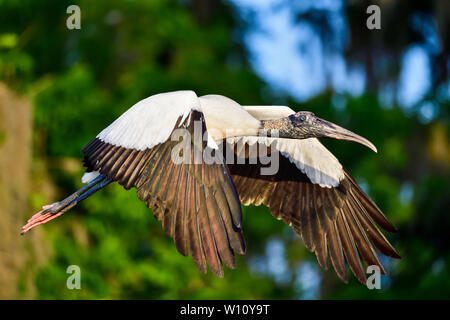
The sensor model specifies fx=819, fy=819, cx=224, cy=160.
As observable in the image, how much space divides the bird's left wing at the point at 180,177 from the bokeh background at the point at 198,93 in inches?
214

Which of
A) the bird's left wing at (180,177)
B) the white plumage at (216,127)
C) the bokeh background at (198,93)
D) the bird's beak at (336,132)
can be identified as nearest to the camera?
the bird's left wing at (180,177)

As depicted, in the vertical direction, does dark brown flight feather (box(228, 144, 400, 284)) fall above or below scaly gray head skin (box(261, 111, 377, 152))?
below

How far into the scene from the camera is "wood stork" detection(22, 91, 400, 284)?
13.2 ft

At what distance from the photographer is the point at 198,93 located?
43.7 ft

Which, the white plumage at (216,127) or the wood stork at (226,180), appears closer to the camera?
the wood stork at (226,180)

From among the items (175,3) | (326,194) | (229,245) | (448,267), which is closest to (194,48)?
(175,3)

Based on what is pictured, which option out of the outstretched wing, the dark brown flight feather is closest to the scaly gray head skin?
the outstretched wing

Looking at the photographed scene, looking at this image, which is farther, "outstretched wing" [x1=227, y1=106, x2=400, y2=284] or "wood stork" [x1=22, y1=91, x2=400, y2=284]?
"outstretched wing" [x1=227, y1=106, x2=400, y2=284]

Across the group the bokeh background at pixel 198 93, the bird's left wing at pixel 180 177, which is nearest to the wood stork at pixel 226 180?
the bird's left wing at pixel 180 177

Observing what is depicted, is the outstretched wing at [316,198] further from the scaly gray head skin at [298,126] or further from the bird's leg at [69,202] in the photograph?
the bird's leg at [69,202]

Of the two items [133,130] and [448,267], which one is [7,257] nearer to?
[133,130]

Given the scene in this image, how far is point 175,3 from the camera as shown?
53.9ft

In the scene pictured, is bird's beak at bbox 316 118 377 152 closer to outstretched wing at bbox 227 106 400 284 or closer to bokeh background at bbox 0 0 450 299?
outstretched wing at bbox 227 106 400 284

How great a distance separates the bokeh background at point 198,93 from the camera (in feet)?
37.1
